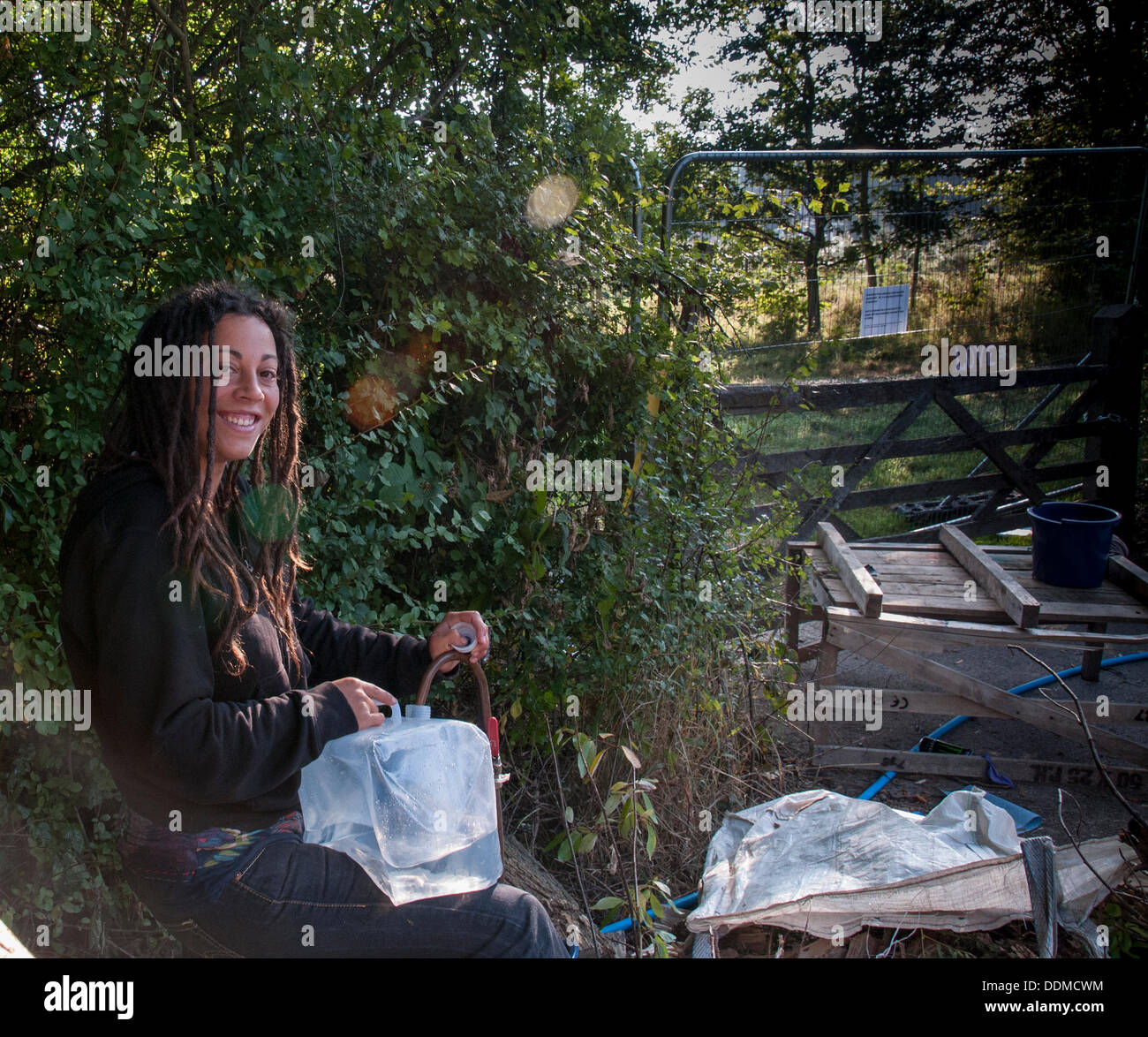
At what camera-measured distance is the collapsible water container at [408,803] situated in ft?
6.14

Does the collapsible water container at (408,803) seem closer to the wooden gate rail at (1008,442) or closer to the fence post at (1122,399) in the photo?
the wooden gate rail at (1008,442)

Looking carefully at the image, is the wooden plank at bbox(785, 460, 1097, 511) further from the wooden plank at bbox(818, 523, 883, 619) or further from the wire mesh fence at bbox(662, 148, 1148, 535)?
the wooden plank at bbox(818, 523, 883, 619)

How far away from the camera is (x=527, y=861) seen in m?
3.13

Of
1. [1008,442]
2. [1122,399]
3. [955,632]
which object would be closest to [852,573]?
[955,632]

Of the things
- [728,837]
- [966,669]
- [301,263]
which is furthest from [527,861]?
[966,669]

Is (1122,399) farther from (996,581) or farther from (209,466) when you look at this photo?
(209,466)

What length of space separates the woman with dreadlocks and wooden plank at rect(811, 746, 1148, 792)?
3.01m

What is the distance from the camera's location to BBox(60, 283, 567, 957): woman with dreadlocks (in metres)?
1.56

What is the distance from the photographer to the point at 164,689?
1.53 metres

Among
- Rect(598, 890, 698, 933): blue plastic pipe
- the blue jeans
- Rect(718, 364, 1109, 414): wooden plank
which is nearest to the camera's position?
the blue jeans

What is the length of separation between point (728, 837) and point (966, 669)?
3.33m

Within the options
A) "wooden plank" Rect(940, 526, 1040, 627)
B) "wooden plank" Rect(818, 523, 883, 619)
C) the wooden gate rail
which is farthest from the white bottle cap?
the wooden gate rail

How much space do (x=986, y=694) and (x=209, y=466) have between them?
3991 mm
